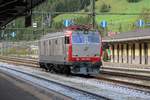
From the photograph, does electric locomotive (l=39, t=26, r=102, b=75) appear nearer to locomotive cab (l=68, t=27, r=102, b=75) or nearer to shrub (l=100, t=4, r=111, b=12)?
locomotive cab (l=68, t=27, r=102, b=75)

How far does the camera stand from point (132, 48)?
157 feet

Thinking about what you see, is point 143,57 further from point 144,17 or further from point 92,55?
point 144,17

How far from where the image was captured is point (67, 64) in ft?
92.6

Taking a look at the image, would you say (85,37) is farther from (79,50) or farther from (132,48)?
(132,48)

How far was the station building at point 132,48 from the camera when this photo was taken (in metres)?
44.1

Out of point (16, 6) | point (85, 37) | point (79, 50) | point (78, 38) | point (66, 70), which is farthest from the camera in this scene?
point (66, 70)

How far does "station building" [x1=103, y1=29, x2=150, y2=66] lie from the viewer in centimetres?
4412

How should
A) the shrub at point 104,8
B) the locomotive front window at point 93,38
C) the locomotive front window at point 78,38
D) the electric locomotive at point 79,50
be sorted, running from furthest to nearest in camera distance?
the shrub at point 104,8, the locomotive front window at point 93,38, the locomotive front window at point 78,38, the electric locomotive at point 79,50

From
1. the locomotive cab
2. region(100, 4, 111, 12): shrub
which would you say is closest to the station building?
the locomotive cab

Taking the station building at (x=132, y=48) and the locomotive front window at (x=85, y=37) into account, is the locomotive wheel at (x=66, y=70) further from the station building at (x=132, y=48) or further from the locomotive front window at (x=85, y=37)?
the station building at (x=132, y=48)

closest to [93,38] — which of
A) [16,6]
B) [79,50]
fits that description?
[79,50]

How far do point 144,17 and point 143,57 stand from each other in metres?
48.8

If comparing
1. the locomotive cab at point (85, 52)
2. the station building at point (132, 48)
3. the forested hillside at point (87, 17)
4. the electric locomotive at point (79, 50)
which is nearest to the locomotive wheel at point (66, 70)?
the electric locomotive at point (79, 50)

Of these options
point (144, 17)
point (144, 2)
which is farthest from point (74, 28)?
point (144, 2)
